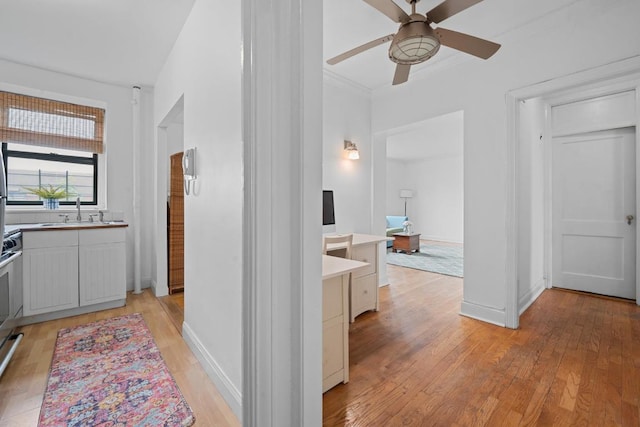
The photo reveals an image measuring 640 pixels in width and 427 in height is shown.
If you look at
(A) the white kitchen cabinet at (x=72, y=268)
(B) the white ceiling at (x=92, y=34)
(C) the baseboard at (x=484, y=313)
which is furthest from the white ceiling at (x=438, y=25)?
(A) the white kitchen cabinet at (x=72, y=268)

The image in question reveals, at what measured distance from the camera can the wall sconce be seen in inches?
139

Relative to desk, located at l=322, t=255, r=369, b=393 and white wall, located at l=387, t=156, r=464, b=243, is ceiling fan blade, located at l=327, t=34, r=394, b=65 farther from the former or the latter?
white wall, located at l=387, t=156, r=464, b=243

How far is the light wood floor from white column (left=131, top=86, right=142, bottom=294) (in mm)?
777

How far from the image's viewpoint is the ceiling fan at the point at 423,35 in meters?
1.67

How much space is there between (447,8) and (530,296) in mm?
3163

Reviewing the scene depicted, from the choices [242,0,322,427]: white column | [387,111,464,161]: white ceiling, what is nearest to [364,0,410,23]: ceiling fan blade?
[242,0,322,427]: white column

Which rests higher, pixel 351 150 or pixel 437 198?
pixel 351 150

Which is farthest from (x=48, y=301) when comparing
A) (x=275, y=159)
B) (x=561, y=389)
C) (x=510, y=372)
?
(x=561, y=389)

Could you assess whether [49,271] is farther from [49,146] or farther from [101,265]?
[49,146]

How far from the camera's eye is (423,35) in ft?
5.61

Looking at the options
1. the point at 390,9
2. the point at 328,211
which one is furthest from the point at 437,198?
the point at 390,9

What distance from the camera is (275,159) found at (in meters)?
0.84

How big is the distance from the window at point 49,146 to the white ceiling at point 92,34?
0.45 m

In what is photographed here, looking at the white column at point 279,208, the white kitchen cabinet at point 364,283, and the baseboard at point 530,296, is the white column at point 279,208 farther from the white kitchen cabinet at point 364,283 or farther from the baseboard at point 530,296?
the baseboard at point 530,296
